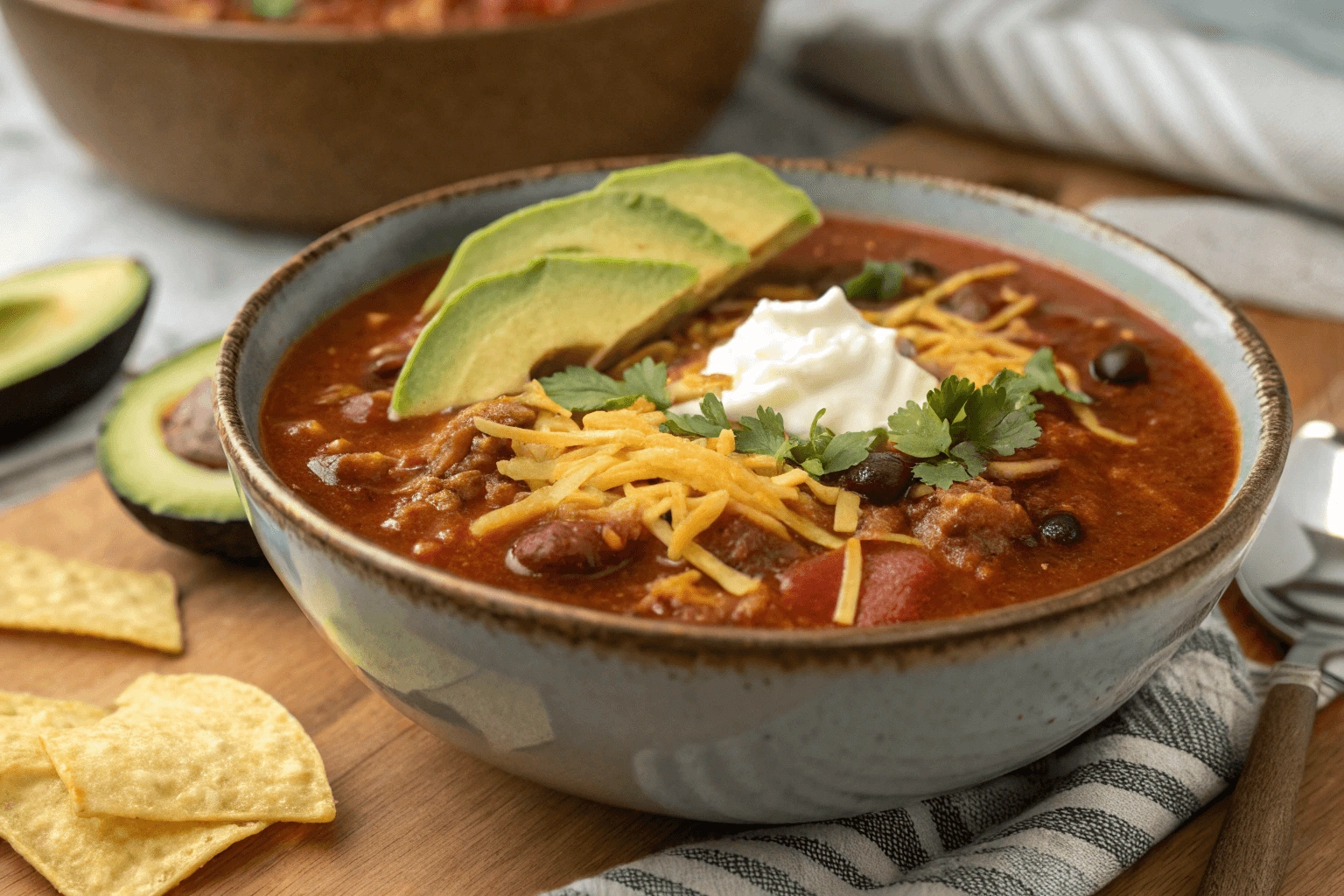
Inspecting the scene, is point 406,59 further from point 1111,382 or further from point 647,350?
point 1111,382

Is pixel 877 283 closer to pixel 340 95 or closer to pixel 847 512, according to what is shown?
pixel 847 512

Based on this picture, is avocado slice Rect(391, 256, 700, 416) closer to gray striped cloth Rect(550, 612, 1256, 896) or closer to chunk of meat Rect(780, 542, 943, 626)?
chunk of meat Rect(780, 542, 943, 626)

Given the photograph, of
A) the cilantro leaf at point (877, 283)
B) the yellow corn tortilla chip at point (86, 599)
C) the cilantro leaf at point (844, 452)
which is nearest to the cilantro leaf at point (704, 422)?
the cilantro leaf at point (844, 452)

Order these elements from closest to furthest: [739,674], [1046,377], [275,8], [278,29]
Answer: [739,674] < [1046,377] < [278,29] < [275,8]

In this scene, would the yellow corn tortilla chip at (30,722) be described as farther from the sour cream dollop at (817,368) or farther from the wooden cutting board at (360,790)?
the sour cream dollop at (817,368)

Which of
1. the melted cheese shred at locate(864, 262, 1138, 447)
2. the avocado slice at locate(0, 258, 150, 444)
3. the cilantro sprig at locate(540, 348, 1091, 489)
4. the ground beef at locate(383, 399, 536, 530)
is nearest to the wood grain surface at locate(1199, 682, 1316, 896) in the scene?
the melted cheese shred at locate(864, 262, 1138, 447)

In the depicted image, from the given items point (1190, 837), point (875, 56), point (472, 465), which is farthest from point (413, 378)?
point (875, 56)

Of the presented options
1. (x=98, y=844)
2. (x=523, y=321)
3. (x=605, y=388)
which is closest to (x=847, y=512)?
(x=605, y=388)
